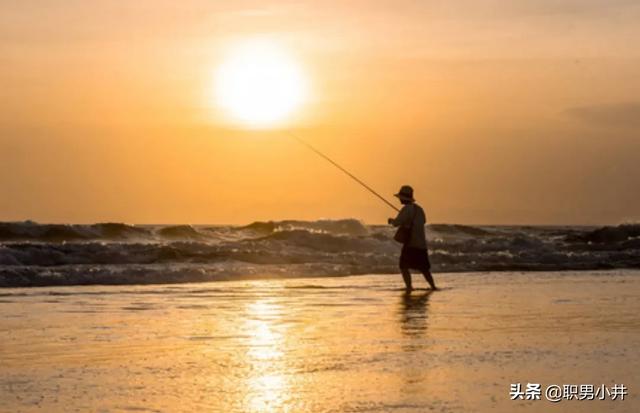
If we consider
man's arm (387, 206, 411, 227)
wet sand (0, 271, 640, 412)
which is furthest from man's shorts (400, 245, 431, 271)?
wet sand (0, 271, 640, 412)

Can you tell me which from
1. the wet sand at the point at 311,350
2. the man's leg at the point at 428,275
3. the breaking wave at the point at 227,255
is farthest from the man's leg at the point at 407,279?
the breaking wave at the point at 227,255

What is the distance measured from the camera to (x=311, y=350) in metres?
10.1

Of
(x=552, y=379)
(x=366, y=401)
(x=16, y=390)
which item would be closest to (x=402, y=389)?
(x=366, y=401)

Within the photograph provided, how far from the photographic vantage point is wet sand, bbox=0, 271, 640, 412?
25.6ft

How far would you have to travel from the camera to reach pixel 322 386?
27.1 feet

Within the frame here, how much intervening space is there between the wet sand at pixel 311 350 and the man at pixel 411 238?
43.3 inches

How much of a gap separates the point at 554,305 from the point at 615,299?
1311 mm

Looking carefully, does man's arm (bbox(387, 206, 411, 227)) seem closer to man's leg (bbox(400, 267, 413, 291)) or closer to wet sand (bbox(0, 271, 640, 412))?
man's leg (bbox(400, 267, 413, 291))

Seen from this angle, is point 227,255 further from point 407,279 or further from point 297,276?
point 407,279

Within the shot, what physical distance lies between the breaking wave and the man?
431 cm

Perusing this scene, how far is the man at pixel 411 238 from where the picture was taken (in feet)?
58.5

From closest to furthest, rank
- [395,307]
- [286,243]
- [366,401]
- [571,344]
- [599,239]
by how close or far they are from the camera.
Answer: [366,401], [571,344], [395,307], [286,243], [599,239]

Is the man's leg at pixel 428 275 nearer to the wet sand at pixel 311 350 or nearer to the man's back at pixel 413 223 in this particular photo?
the man's back at pixel 413 223

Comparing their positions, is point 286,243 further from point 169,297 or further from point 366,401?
point 366,401
